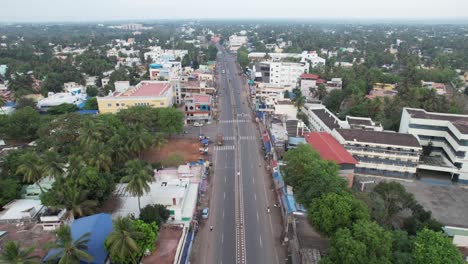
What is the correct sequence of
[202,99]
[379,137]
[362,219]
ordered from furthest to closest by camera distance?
1. [202,99]
2. [379,137]
3. [362,219]

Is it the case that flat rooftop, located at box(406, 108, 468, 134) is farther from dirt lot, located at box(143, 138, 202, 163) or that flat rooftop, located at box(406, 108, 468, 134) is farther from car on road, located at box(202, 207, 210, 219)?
dirt lot, located at box(143, 138, 202, 163)

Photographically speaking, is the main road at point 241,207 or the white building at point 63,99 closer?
the main road at point 241,207

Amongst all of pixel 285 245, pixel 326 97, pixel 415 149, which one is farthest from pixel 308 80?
pixel 285 245

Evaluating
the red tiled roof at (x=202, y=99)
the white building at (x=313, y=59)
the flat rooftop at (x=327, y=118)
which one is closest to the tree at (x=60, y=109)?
the red tiled roof at (x=202, y=99)

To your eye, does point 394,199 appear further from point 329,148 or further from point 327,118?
point 327,118

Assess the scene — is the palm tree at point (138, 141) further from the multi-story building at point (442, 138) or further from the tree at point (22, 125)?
the multi-story building at point (442, 138)

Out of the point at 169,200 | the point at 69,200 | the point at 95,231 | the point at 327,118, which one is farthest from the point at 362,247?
the point at 327,118

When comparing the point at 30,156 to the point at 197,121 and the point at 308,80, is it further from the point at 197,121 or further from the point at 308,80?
the point at 308,80

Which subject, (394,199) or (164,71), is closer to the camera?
(394,199)
